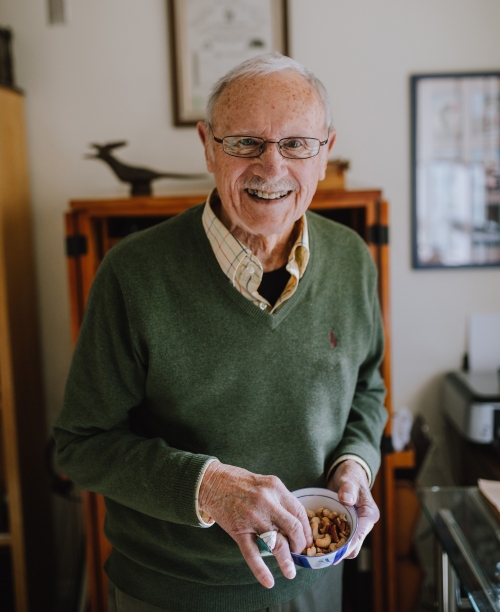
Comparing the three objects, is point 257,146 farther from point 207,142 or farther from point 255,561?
point 255,561

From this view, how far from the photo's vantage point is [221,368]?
1058mm

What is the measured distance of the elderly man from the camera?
1.00 meters

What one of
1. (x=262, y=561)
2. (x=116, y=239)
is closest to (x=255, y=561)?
(x=262, y=561)

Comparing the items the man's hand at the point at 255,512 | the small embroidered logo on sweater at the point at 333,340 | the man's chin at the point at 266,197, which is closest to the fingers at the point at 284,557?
the man's hand at the point at 255,512

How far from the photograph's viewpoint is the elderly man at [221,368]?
998 millimetres

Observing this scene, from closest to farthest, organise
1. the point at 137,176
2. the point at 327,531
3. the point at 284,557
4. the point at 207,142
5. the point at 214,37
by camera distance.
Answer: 1. the point at 284,557
2. the point at 327,531
3. the point at 207,142
4. the point at 137,176
5. the point at 214,37

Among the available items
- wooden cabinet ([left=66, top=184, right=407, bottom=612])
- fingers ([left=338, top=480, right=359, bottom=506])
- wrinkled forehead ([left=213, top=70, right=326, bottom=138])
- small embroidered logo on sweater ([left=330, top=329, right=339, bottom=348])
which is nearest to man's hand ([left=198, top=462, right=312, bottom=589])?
fingers ([left=338, top=480, right=359, bottom=506])

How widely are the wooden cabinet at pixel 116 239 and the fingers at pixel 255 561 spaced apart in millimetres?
883

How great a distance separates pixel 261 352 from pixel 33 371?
135 cm

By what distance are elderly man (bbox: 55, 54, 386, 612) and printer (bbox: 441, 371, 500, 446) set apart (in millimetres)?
813

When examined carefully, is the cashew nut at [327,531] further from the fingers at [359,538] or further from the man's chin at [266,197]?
the man's chin at [266,197]

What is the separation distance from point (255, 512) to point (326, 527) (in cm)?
16

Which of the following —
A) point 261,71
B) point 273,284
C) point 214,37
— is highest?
point 214,37

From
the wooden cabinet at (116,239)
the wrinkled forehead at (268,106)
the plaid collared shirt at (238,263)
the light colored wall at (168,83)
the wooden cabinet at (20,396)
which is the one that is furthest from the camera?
the light colored wall at (168,83)
